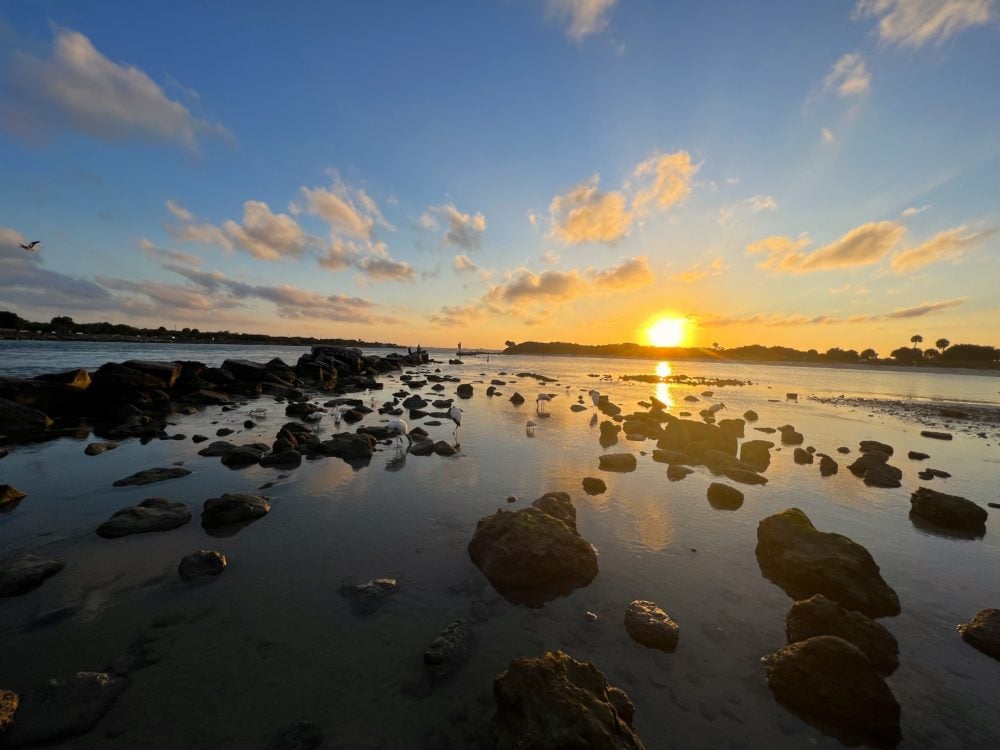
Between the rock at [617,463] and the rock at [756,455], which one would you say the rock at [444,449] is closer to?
the rock at [617,463]

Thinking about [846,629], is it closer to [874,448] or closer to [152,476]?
[152,476]

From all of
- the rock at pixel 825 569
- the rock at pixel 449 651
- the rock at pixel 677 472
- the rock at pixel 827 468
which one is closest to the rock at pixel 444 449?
the rock at pixel 677 472

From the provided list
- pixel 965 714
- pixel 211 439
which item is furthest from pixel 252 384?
pixel 965 714

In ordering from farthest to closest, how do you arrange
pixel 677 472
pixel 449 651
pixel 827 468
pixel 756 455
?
pixel 756 455
pixel 827 468
pixel 677 472
pixel 449 651

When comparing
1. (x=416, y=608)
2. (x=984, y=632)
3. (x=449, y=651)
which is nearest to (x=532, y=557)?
(x=416, y=608)

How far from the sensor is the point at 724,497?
37.8ft

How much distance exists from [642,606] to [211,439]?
1808 cm

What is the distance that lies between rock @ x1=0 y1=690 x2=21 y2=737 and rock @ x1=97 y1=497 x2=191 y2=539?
4.78 metres

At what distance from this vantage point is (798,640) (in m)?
5.88

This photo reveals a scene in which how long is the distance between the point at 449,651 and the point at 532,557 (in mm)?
2441

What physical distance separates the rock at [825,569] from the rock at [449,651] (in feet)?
20.0

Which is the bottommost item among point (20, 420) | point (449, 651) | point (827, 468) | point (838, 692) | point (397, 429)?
point (449, 651)

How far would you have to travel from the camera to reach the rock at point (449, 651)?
16.9ft

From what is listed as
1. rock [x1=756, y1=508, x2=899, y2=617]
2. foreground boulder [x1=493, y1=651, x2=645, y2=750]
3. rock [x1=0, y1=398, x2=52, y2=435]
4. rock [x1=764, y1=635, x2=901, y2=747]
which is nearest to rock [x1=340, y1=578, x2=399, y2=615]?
foreground boulder [x1=493, y1=651, x2=645, y2=750]
